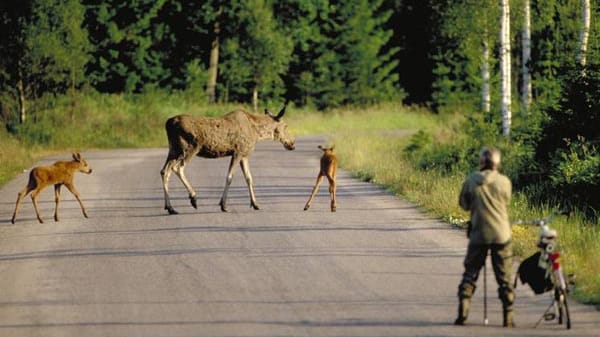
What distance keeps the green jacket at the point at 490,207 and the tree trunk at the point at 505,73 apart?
2010cm

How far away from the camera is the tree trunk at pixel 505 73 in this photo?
3169 cm

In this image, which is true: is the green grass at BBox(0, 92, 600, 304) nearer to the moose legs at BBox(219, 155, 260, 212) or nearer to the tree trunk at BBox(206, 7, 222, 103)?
the moose legs at BBox(219, 155, 260, 212)

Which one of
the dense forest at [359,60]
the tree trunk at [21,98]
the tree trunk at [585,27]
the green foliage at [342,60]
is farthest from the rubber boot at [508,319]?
the green foliage at [342,60]

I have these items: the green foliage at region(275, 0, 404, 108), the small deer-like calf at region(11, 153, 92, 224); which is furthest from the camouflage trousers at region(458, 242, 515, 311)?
the green foliage at region(275, 0, 404, 108)

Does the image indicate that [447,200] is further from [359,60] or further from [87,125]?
[359,60]

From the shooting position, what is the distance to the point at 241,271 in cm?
1458

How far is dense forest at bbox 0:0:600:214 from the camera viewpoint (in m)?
24.2

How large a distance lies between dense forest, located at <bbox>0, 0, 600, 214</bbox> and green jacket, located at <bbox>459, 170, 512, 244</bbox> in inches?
380

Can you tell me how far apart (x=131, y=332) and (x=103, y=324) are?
52 centimetres

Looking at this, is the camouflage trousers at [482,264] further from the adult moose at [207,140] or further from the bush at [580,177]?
the adult moose at [207,140]

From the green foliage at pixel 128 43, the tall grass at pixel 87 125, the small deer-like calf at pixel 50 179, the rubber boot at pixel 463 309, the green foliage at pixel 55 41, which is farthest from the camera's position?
the green foliage at pixel 128 43

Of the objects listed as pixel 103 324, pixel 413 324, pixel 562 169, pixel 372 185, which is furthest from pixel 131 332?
pixel 372 185

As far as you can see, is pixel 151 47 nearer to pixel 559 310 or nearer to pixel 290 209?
pixel 290 209

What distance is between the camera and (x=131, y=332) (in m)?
11.4
